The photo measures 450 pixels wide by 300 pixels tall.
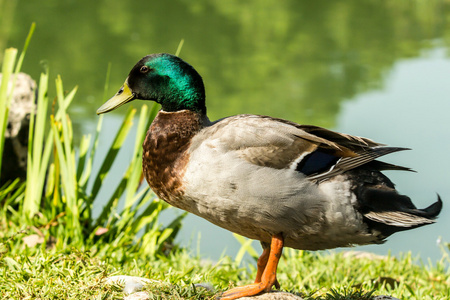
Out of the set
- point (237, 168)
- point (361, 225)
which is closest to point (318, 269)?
point (361, 225)

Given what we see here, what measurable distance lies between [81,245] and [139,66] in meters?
1.43

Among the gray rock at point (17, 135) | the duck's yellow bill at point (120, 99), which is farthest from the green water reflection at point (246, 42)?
the duck's yellow bill at point (120, 99)

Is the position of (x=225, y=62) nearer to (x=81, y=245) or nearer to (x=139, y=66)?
(x=81, y=245)

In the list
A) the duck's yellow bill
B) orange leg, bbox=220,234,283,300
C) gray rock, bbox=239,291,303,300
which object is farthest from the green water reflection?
gray rock, bbox=239,291,303,300

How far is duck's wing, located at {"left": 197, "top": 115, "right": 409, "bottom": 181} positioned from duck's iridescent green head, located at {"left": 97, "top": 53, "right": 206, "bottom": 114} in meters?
0.21

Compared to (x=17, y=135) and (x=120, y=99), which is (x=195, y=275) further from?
(x=17, y=135)

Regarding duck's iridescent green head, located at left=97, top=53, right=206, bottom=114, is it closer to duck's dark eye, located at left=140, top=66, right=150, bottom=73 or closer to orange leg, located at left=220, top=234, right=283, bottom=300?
duck's dark eye, located at left=140, top=66, right=150, bottom=73

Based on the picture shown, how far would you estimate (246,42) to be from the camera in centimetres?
1080

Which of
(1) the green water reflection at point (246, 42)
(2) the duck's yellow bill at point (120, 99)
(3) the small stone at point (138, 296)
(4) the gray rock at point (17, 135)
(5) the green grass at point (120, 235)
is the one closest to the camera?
(3) the small stone at point (138, 296)

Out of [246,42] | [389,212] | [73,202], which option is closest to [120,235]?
[73,202]

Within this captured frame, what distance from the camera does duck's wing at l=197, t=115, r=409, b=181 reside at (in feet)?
9.28

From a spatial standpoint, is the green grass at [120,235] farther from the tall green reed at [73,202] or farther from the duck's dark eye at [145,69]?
the duck's dark eye at [145,69]

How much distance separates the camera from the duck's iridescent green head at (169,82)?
303 centimetres

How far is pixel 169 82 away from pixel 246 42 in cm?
794
